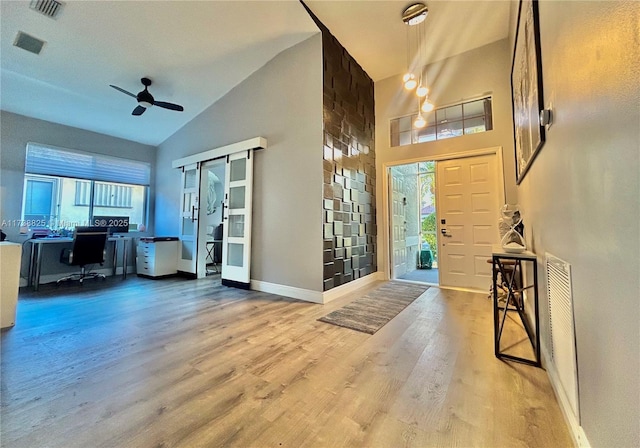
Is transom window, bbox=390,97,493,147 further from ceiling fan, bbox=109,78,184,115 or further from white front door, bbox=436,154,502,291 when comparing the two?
ceiling fan, bbox=109,78,184,115

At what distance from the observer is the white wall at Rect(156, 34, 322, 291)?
334 cm

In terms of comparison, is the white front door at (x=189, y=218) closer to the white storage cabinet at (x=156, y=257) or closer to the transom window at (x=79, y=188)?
the white storage cabinet at (x=156, y=257)

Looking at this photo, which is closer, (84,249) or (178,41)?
(178,41)

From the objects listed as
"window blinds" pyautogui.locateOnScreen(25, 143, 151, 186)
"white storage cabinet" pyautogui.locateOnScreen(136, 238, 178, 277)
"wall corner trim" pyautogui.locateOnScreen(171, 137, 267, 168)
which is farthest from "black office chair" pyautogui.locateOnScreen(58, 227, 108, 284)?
"wall corner trim" pyautogui.locateOnScreen(171, 137, 267, 168)

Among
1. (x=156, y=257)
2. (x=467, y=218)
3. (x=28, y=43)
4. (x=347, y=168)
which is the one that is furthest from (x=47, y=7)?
(x=467, y=218)

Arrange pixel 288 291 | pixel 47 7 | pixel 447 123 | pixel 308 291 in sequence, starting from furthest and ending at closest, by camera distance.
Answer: pixel 447 123, pixel 288 291, pixel 308 291, pixel 47 7

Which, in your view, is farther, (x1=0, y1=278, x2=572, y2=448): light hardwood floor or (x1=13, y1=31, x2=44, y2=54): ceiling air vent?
(x1=13, y1=31, x2=44, y2=54): ceiling air vent

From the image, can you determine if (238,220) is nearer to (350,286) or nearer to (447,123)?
(350,286)

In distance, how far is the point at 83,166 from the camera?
4.79 meters

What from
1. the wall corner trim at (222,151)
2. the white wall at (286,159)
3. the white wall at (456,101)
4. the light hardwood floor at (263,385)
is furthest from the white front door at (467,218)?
the wall corner trim at (222,151)

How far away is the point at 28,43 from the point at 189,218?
9.82 ft

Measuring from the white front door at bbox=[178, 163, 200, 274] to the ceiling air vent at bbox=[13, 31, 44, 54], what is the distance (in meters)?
2.30

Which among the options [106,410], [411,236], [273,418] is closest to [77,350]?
[106,410]

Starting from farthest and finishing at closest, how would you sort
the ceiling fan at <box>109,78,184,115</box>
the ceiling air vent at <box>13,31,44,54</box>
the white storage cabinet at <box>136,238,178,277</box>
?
the white storage cabinet at <box>136,238,178,277</box> → the ceiling fan at <box>109,78,184,115</box> → the ceiling air vent at <box>13,31,44,54</box>
